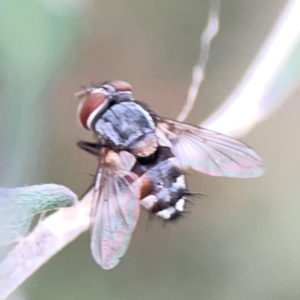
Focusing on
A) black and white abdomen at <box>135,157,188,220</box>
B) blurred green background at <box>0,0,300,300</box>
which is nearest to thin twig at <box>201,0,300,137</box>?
blurred green background at <box>0,0,300,300</box>

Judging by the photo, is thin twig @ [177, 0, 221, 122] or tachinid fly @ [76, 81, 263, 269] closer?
tachinid fly @ [76, 81, 263, 269]

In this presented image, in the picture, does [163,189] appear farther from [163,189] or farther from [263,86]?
[263,86]

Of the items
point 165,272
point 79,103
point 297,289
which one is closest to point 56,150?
point 79,103

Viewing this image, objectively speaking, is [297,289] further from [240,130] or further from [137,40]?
[137,40]

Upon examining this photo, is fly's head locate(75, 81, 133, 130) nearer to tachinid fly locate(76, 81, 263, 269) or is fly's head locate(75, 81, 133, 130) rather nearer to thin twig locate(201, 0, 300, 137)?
tachinid fly locate(76, 81, 263, 269)

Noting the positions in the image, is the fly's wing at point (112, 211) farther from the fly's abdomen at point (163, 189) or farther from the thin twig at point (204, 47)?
the thin twig at point (204, 47)

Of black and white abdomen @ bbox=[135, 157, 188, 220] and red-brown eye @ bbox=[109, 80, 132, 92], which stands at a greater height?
red-brown eye @ bbox=[109, 80, 132, 92]

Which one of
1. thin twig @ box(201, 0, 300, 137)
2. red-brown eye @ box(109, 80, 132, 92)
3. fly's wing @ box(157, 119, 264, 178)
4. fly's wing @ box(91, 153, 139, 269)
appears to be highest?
thin twig @ box(201, 0, 300, 137)
